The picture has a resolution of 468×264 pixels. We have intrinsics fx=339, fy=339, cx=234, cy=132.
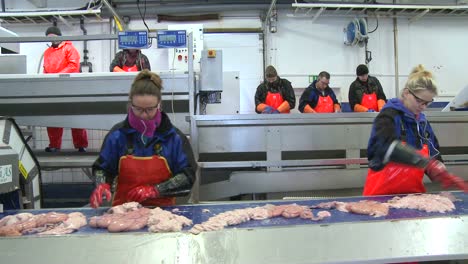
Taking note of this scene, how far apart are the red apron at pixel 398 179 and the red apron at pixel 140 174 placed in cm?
136

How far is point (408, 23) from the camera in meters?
6.80

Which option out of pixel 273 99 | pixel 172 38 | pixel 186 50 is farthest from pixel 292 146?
pixel 186 50

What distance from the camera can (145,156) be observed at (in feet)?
6.68

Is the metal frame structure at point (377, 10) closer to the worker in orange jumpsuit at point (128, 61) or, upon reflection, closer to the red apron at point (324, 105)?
the red apron at point (324, 105)

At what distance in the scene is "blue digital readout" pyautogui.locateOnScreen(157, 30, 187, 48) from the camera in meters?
3.13

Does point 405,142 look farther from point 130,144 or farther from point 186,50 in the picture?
point 186,50

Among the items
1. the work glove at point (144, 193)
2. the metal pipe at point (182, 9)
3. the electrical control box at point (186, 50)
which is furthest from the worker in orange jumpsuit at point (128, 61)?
the work glove at point (144, 193)

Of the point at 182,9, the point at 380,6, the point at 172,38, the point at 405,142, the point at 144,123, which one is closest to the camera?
the point at 144,123

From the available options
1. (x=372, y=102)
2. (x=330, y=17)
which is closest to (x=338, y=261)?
(x=372, y=102)

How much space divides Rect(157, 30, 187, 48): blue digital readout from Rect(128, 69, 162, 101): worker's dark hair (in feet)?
3.98

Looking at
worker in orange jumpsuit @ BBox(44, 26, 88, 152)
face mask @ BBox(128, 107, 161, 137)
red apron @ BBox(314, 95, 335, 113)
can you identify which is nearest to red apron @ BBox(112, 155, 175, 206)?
face mask @ BBox(128, 107, 161, 137)

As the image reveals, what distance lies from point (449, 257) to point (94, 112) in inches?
127

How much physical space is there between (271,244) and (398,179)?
1251 mm

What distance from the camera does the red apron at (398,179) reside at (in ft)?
7.04
